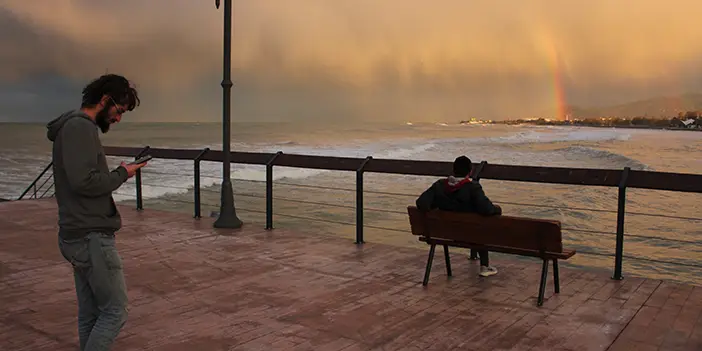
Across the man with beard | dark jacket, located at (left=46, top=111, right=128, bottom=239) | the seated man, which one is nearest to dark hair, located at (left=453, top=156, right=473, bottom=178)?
the seated man

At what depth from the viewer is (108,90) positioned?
9.93 feet

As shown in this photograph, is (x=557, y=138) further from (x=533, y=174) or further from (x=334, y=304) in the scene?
(x=334, y=304)

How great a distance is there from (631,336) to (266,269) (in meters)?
3.50

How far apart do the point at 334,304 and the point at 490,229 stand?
151cm

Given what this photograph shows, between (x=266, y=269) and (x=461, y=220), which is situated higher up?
(x=461, y=220)

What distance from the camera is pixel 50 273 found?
5969 mm

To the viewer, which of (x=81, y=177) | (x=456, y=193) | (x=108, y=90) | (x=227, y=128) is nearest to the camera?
(x=81, y=177)

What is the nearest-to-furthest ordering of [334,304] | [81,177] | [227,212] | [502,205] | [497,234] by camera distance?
1. [81,177]
2. [334,304]
3. [497,234]
4. [227,212]
5. [502,205]

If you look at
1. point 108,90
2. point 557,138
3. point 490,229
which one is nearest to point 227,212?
point 490,229

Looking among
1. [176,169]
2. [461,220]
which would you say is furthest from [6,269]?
[176,169]

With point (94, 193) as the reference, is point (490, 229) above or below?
below

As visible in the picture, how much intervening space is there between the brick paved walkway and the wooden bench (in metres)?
0.42

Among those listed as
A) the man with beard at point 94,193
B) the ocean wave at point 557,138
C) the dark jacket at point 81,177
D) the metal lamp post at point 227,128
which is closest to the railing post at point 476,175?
the metal lamp post at point 227,128

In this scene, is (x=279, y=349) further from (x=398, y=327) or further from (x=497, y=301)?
(x=497, y=301)
